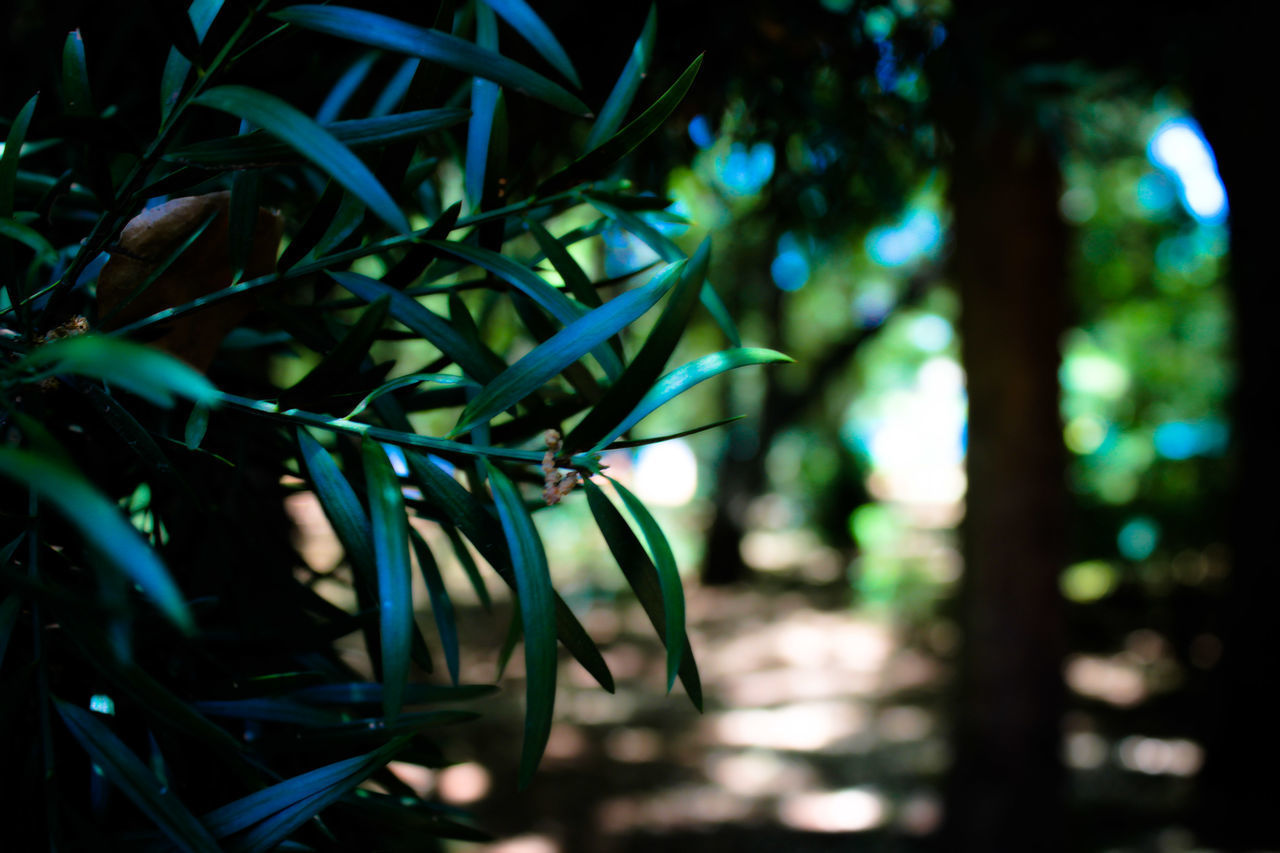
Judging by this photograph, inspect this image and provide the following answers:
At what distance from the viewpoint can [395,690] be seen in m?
0.38

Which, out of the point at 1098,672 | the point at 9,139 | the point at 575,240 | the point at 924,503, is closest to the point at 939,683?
the point at 1098,672

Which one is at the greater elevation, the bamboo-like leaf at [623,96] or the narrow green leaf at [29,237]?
the bamboo-like leaf at [623,96]

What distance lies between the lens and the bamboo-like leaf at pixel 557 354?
42 cm

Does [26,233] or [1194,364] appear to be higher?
[1194,364]

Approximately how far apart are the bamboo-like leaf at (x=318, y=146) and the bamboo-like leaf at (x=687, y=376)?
14 cm

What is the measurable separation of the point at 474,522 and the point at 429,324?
12 centimetres

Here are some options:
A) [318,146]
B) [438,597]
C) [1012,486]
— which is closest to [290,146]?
[318,146]

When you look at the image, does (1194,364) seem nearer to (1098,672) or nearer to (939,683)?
(1098,672)

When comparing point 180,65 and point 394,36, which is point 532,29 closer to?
point 394,36

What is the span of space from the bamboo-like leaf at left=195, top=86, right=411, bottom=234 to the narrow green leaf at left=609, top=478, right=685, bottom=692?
0.17 metres

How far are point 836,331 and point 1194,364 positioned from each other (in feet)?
9.48

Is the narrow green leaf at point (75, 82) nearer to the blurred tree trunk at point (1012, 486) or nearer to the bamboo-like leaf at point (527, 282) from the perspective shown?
the bamboo-like leaf at point (527, 282)

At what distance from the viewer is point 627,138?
1.52 feet

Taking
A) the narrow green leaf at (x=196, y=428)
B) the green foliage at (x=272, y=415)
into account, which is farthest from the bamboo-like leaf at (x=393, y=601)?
the narrow green leaf at (x=196, y=428)
